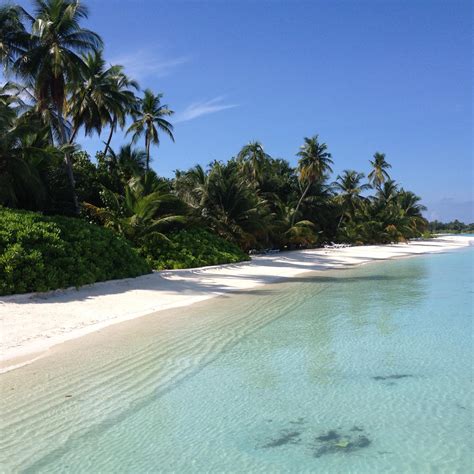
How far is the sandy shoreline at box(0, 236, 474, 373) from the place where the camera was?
7617 millimetres

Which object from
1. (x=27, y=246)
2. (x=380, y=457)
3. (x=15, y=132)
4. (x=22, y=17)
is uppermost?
(x=22, y=17)

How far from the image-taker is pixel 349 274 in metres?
20.4

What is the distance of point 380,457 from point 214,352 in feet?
12.1

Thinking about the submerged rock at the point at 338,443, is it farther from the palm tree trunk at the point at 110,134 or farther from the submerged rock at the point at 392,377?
the palm tree trunk at the point at 110,134

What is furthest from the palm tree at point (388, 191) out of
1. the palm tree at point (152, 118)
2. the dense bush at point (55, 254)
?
the dense bush at point (55, 254)

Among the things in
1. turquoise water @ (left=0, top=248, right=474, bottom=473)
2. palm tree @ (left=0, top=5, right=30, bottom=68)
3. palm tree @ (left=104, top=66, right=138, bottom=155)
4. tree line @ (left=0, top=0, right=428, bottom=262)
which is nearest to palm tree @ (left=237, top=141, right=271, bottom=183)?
tree line @ (left=0, top=0, right=428, bottom=262)

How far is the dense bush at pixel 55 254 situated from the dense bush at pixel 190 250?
2891 mm

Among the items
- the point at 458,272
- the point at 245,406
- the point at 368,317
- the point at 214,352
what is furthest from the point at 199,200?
the point at 245,406

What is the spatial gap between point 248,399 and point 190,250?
14.9 metres

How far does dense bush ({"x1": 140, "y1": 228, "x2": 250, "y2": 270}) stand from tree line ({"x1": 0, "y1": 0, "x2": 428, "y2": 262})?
0.28 meters

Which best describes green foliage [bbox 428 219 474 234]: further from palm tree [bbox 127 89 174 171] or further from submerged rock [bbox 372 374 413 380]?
submerged rock [bbox 372 374 413 380]

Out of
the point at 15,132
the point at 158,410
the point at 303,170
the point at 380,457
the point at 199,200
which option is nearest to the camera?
the point at 380,457

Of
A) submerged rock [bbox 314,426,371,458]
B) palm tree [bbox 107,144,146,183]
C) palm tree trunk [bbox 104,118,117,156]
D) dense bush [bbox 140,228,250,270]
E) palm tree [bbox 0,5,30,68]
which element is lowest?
submerged rock [bbox 314,426,371,458]

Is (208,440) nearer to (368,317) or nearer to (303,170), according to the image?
(368,317)
